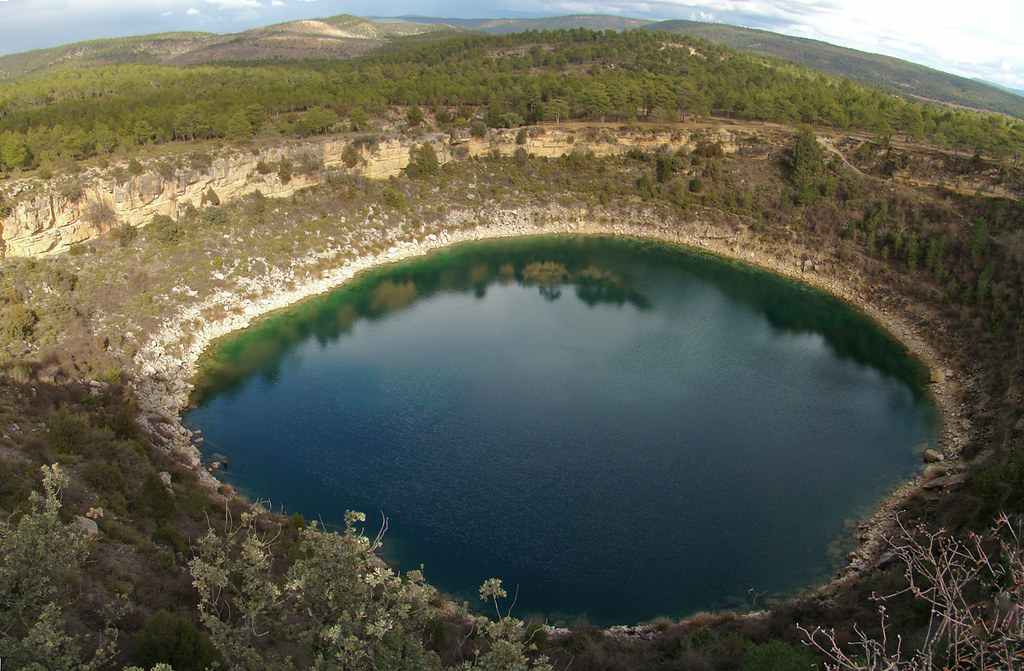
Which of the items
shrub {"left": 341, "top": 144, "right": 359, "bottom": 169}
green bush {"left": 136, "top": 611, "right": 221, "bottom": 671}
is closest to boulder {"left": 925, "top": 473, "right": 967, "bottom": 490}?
green bush {"left": 136, "top": 611, "right": 221, "bottom": 671}

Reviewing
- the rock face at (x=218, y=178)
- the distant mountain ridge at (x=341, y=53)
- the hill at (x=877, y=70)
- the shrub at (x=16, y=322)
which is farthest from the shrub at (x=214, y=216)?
the hill at (x=877, y=70)

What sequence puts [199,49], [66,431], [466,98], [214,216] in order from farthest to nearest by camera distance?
[199,49] < [466,98] < [214,216] < [66,431]

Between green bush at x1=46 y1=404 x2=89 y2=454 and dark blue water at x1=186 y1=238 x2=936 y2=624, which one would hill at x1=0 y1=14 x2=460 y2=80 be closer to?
dark blue water at x1=186 y1=238 x2=936 y2=624

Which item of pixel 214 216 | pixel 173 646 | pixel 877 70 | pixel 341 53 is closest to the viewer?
pixel 173 646

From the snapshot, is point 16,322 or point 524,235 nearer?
point 16,322

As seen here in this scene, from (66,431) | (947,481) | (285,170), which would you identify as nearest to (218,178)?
(285,170)

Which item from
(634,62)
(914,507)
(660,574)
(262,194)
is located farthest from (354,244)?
(634,62)

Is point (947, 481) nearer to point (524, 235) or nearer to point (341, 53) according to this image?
point (524, 235)

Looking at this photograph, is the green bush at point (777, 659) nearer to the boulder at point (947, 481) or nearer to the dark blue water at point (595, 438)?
the dark blue water at point (595, 438)
